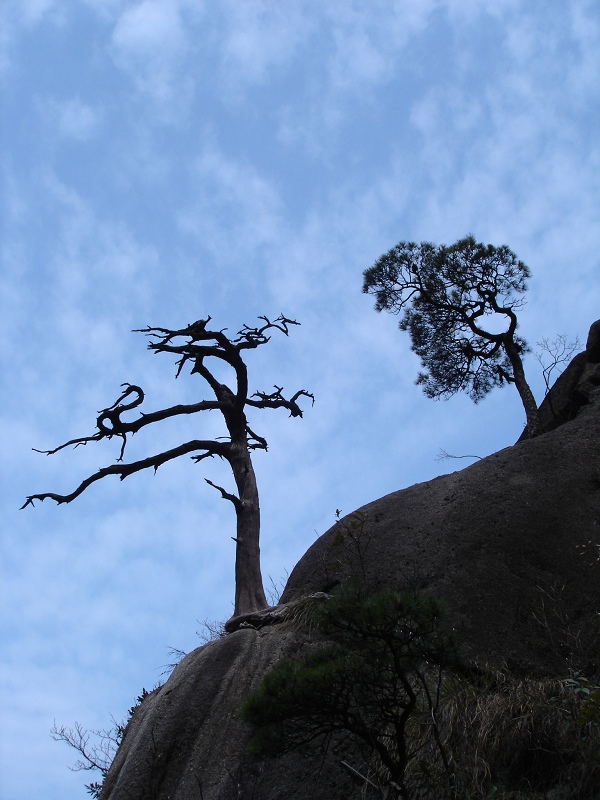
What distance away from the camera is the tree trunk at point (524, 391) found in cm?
1159

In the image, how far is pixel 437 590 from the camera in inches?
312

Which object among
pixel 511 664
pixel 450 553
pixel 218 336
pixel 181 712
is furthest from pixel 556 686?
pixel 218 336

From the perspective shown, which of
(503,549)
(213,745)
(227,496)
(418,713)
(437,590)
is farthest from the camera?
(227,496)

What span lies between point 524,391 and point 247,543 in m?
4.51

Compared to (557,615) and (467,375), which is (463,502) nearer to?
(557,615)

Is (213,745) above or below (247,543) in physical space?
below

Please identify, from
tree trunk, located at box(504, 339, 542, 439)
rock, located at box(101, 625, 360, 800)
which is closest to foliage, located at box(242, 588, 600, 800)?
rock, located at box(101, 625, 360, 800)

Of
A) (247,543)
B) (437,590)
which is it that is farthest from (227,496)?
(437,590)

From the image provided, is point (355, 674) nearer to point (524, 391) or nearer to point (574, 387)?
point (574, 387)

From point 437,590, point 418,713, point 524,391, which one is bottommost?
point 418,713

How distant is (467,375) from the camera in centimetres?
1305

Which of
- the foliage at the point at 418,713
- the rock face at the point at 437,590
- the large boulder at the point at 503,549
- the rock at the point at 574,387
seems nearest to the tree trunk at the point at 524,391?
the rock at the point at 574,387

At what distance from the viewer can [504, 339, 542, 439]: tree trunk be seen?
1159cm

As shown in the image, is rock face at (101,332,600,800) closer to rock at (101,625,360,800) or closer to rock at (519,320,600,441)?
rock at (101,625,360,800)
